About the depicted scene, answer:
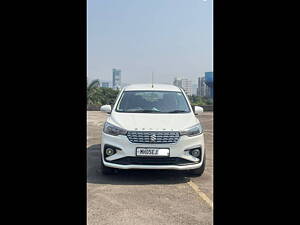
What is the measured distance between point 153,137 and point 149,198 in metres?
0.80

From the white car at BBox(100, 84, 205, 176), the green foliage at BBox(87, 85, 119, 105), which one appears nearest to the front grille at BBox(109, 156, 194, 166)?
the white car at BBox(100, 84, 205, 176)

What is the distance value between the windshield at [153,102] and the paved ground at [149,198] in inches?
38.4

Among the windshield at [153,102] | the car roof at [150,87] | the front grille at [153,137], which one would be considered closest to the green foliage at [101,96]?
the car roof at [150,87]

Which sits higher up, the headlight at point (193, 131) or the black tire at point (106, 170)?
the headlight at point (193, 131)

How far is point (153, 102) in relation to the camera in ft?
15.4

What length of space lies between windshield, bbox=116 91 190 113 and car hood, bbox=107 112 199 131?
19 cm

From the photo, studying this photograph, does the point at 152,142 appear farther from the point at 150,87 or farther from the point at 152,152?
the point at 150,87

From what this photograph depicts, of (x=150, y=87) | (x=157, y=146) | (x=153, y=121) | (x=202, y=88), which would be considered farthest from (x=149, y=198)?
(x=202, y=88)

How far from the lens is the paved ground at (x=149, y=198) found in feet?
9.27

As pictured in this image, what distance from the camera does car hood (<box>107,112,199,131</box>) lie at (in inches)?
153

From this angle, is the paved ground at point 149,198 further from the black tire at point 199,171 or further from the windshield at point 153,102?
the windshield at point 153,102
